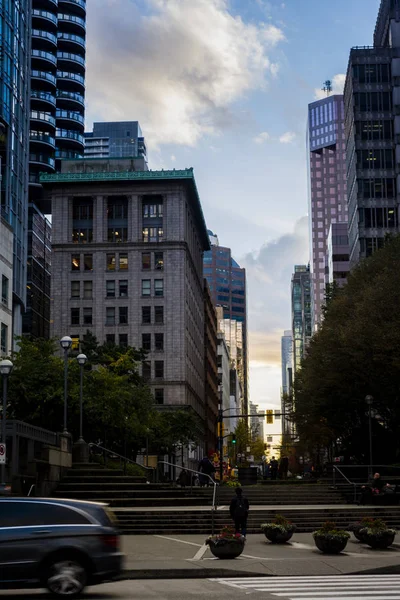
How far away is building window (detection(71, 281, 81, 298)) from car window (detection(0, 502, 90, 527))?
9663 cm

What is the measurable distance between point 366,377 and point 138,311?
57.4 meters

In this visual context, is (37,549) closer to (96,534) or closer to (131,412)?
(96,534)

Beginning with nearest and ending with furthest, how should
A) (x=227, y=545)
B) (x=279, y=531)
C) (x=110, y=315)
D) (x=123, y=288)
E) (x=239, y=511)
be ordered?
(x=227, y=545) → (x=239, y=511) → (x=279, y=531) → (x=110, y=315) → (x=123, y=288)

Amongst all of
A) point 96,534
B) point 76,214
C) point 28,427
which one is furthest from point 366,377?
point 76,214

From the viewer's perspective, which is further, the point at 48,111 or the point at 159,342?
the point at 48,111

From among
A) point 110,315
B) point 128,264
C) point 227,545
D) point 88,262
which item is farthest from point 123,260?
point 227,545

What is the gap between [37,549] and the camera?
16.0 meters

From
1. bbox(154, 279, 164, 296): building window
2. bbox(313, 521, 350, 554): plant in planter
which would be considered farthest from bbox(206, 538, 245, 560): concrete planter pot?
bbox(154, 279, 164, 296): building window

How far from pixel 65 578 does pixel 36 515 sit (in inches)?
50.0

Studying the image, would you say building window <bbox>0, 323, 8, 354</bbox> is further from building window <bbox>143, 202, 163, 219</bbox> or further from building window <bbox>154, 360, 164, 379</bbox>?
building window <bbox>143, 202, 163, 219</bbox>

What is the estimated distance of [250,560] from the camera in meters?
23.7

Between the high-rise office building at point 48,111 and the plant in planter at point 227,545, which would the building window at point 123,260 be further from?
the plant in planter at point 227,545

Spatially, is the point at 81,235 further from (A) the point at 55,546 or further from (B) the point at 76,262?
(A) the point at 55,546

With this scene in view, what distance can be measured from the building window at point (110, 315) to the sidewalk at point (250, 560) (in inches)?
3186
